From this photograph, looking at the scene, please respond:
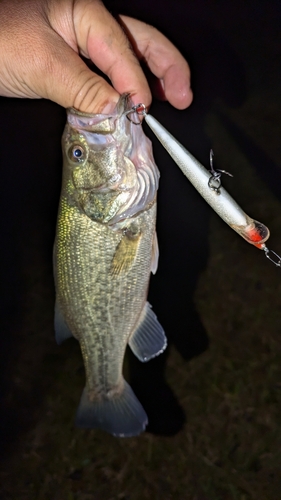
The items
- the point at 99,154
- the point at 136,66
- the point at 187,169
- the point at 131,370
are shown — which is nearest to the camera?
the point at 187,169

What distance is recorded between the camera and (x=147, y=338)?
6.09ft

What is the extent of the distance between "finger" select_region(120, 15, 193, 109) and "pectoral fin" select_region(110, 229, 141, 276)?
0.96 metres

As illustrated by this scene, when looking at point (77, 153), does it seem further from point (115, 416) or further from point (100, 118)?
point (115, 416)

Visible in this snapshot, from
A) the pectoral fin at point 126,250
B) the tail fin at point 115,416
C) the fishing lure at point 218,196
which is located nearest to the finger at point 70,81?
the fishing lure at point 218,196

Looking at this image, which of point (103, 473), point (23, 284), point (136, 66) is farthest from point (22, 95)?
point (103, 473)

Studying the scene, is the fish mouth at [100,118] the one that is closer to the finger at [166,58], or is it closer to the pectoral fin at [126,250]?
the pectoral fin at [126,250]

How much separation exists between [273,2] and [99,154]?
1.91m

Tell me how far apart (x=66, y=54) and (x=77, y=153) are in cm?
40

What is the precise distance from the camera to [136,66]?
5.22ft

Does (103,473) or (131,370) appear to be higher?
(131,370)

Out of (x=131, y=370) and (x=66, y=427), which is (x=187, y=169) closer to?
(x=131, y=370)

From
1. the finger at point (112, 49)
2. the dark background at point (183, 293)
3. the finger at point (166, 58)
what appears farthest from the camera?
the dark background at point (183, 293)

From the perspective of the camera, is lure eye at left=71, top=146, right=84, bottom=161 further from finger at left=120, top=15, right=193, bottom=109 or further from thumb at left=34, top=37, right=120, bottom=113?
finger at left=120, top=15, right=193, bottom=109

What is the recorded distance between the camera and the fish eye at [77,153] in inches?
57.7
